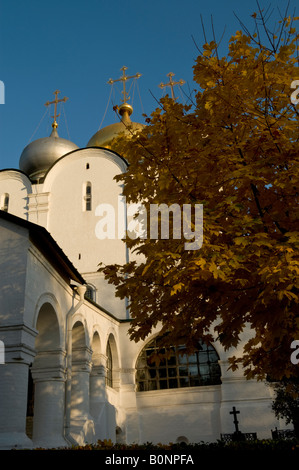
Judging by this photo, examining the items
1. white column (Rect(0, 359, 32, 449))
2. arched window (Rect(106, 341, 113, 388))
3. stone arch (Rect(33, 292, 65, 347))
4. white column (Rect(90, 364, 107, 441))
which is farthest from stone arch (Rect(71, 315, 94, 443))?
arched window (Rect(106, 341, 113, 388))

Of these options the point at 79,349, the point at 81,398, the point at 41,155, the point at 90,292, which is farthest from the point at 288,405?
the point at 41,155

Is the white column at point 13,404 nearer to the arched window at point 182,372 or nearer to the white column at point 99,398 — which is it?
the white column at point 99,398

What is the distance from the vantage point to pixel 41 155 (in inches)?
1108

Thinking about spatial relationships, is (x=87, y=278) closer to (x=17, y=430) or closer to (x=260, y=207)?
(x=17, y=430)

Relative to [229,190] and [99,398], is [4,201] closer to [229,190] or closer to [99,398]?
[99,398]

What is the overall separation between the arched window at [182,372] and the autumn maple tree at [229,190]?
12.3m

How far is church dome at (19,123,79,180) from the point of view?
91.6 ft

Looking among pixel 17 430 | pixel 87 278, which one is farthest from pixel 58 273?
pixel 87 278

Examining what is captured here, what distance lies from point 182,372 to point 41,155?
54.6 ft

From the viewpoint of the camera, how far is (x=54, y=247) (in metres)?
10.6

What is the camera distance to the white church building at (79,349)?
30.9 ft

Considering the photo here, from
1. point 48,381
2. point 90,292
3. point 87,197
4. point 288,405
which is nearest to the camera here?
point 48,381

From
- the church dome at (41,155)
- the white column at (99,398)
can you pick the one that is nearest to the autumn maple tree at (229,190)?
the white column at (99,398)

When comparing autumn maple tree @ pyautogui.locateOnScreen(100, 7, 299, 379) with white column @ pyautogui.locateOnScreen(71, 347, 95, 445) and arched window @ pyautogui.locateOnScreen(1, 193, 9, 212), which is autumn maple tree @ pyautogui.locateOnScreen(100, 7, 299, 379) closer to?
white column @ pyautogui.locateOnScreen(71, 347, 95, 445)
